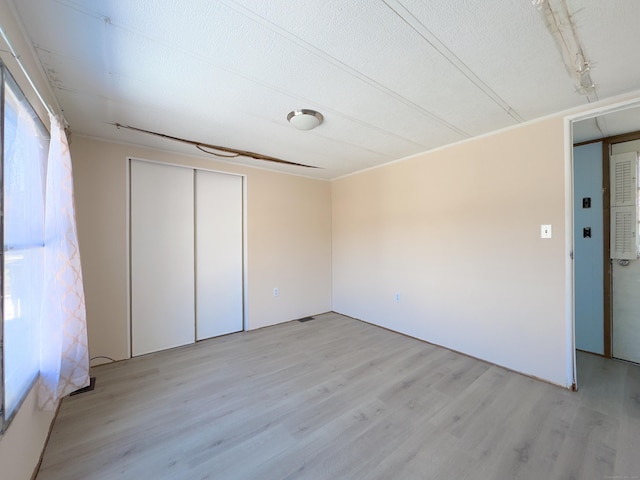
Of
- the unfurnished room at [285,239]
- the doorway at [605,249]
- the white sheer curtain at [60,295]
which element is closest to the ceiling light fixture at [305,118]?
the unfurnished room at [285,239]

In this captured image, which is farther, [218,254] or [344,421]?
[218,254]

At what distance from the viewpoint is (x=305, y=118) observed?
80.5 inches

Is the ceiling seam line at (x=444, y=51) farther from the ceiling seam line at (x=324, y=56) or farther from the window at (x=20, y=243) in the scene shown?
the window at (x=20, y=243)

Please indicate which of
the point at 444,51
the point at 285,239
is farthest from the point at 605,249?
the point at 285,239

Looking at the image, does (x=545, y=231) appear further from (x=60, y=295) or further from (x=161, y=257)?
(x=161, y=257)

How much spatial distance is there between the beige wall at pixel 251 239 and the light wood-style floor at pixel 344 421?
63 cm

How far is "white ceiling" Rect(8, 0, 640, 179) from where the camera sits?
1137mm

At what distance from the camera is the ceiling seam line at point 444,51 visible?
114 centimetres

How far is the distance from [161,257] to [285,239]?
1.60 metres

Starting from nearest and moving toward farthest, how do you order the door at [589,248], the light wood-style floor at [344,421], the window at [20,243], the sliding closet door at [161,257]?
1. the window at [20,243]
2. the light wood-style floor at [344,421]
3. the door at [589,248]
4. the sliding closet door at [161,257]

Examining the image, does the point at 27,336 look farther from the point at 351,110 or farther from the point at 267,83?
the point at 351,110

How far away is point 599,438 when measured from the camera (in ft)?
5.12

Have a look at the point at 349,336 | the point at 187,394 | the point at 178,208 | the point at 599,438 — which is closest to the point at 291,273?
the point at 349,336

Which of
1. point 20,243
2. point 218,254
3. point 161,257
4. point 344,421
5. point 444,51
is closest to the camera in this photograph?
point 20,243
